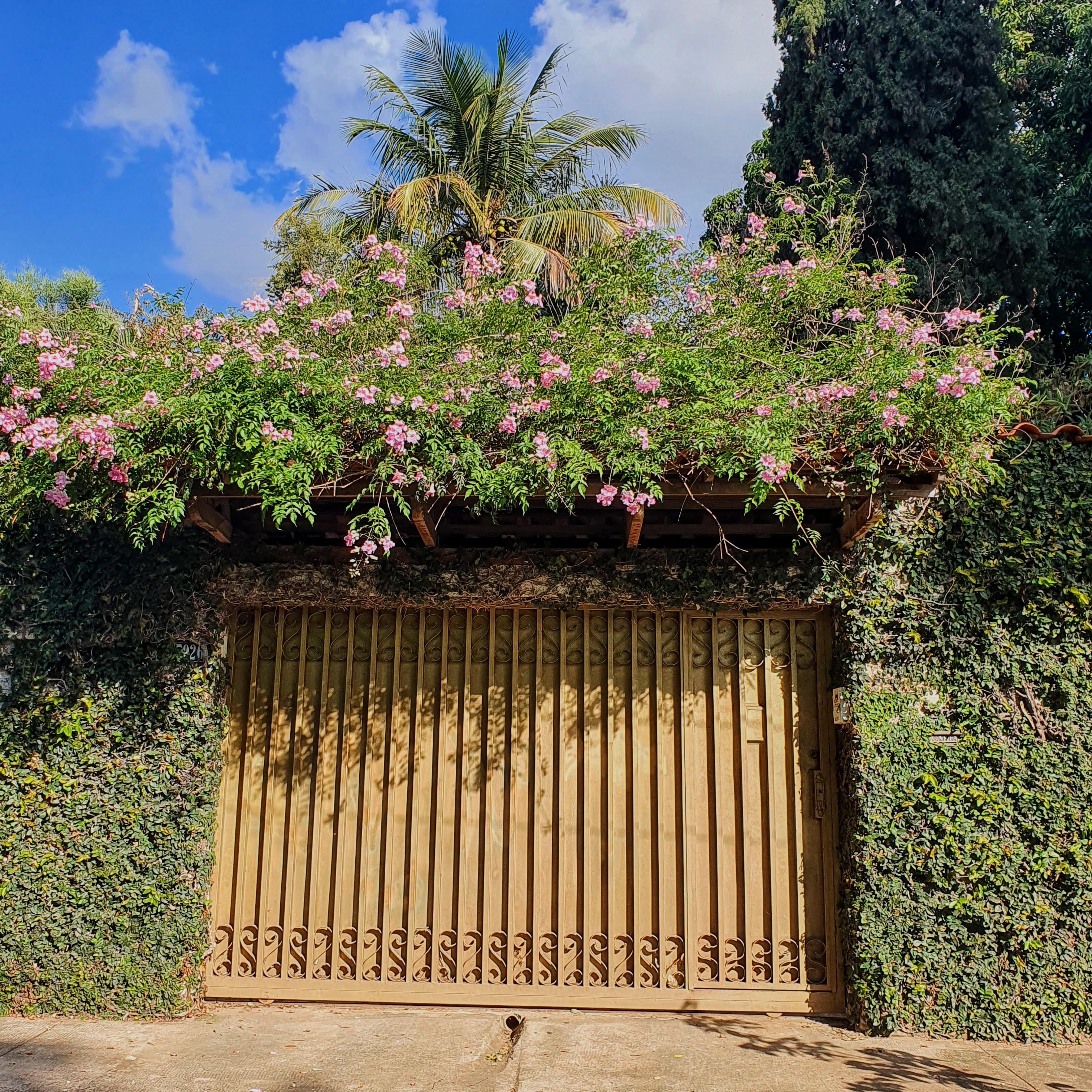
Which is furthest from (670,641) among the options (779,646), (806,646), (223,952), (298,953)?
(223,952)

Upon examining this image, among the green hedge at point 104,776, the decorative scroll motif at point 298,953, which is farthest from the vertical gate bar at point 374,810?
the green hedge at point 104,776

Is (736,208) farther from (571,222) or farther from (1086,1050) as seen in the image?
(1086,1050)

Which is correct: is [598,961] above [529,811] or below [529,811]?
below

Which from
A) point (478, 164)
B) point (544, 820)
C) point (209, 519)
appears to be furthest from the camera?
point (478, 164)

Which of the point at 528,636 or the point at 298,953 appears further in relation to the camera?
the point at 528,636

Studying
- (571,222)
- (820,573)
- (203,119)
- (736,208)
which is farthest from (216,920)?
(736,208)

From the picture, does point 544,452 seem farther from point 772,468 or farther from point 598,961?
point 598,961

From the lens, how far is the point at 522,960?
472cm

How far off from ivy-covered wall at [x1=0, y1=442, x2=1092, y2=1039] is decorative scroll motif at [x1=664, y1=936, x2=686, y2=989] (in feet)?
2.88

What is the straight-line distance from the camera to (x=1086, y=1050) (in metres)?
4.14

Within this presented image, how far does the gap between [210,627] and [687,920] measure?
313cm

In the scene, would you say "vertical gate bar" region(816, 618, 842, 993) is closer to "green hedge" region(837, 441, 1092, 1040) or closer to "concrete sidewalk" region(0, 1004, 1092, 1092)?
"green hedge" region(837, 441, 1092, 1040)

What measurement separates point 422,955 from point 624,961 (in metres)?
1.11

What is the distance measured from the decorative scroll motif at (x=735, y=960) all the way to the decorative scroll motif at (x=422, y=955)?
1614mm
